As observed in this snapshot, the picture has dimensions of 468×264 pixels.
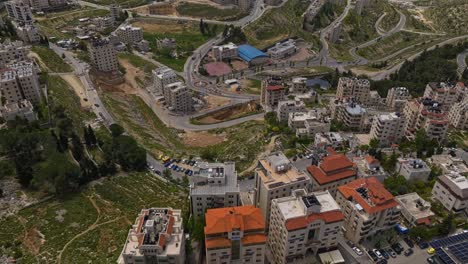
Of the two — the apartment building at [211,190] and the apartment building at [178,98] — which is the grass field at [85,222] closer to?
the apartment building at [211,190]

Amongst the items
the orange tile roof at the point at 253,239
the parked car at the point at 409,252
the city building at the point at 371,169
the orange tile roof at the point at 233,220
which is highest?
the orange tile roof at the point at 233,220

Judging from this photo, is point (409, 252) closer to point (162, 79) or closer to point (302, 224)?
point (302, 224)

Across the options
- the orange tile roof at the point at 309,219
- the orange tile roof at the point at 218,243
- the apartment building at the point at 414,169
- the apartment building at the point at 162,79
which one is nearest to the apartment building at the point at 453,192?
the apartment building at the point at 414,169

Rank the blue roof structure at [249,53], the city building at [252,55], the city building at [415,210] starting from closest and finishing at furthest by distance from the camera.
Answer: the city building at [415,210] < the city building at [252,55] < the blue roof structure at [249,53]

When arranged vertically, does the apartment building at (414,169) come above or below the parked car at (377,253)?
above

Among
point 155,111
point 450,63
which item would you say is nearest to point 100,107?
point 155,111

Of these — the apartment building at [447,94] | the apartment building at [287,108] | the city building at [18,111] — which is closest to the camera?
the city building at [18,111]

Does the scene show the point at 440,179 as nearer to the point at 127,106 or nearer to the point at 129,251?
the point at 129,251
